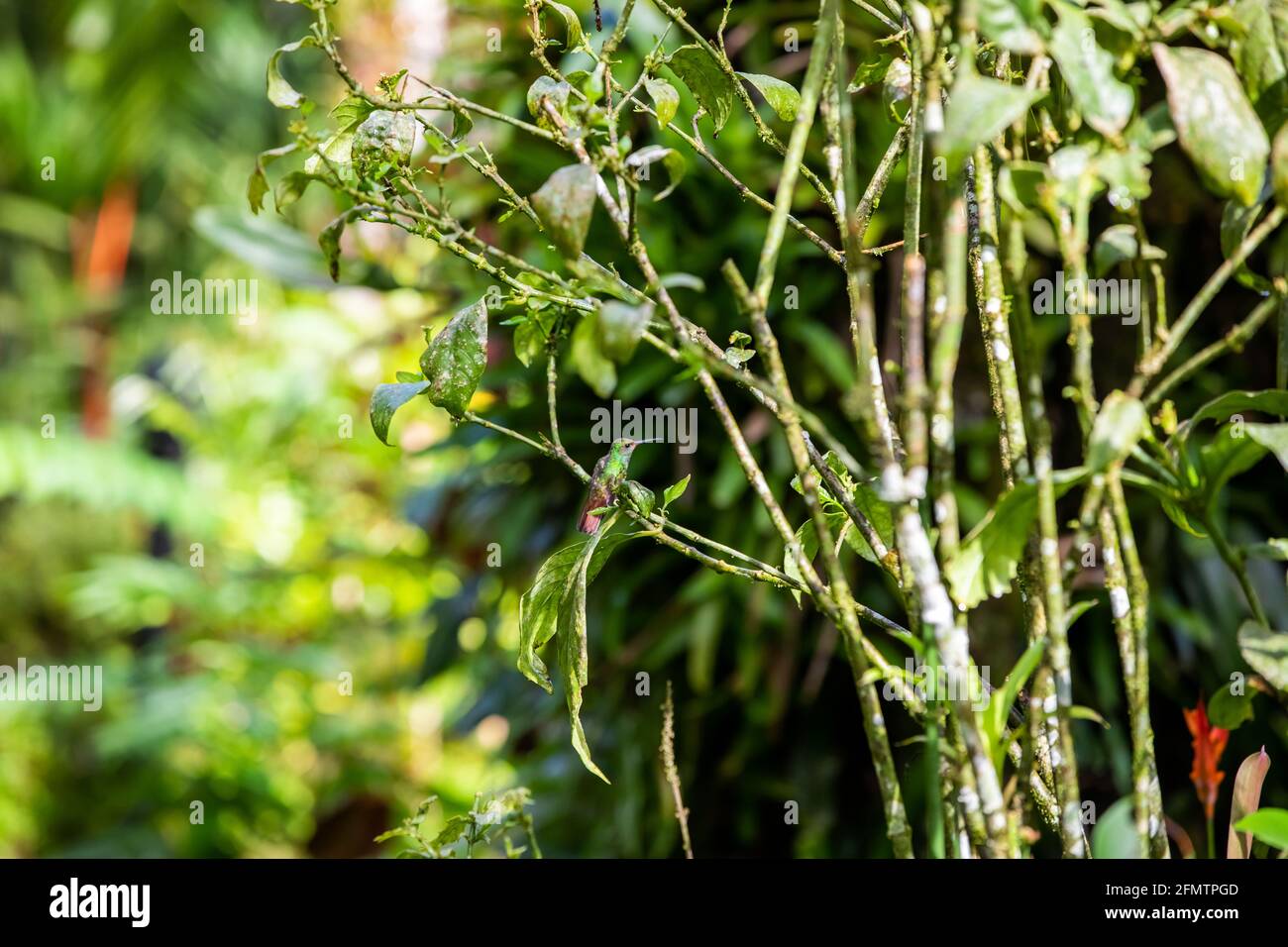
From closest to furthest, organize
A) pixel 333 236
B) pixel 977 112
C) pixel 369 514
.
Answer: pixel 977 112, pixel 333 236, pixel 369 514

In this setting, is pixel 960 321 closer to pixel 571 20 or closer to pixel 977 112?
pixel 977 112

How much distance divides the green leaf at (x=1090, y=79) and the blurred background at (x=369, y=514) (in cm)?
22

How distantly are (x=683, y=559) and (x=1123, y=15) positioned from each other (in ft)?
3.28

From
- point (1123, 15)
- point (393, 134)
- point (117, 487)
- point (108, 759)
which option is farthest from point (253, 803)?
point (1123, 15)

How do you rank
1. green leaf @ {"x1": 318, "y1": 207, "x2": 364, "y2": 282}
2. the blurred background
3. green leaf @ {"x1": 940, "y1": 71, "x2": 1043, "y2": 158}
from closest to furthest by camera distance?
1. green leaf @ {"x1": 940, "y1": 71, "x2": 1043, "y2": 158}
2. green leaf @ {"x1": 318, "y1": 207, "x2": 364, "y2": 282}
3. the blurred background

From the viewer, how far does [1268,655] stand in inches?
12.5

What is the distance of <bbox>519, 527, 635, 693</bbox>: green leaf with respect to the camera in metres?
0.40

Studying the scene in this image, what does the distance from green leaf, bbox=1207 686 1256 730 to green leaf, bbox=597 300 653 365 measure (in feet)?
0.86

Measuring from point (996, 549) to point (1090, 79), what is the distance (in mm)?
→ 137

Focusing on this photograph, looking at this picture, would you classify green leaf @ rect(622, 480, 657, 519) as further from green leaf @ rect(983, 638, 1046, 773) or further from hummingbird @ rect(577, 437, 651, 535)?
green leaf @ rect(983, 638, 1046, 773)

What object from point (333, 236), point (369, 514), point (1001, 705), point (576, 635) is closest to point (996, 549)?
point (1001, 705)

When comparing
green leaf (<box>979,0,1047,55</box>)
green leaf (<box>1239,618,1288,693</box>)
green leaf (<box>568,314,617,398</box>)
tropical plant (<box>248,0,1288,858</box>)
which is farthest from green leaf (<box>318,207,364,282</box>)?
Answer: green leaf (<box>1239,618,1288,693</box>)
